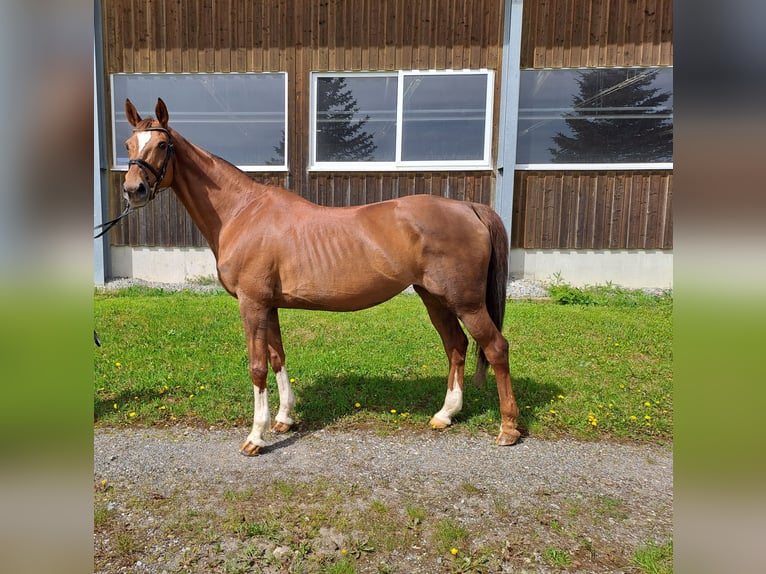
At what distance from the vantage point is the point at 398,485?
249 cm

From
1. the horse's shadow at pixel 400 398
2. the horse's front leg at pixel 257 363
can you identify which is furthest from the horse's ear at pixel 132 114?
the horse's shadow at pixel 400 398

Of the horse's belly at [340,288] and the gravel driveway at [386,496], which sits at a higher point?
the horse's belly at [340,288]

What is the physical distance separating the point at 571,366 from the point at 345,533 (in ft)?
10.4

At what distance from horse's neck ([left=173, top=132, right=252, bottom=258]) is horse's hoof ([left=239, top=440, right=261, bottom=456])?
1.36 metres

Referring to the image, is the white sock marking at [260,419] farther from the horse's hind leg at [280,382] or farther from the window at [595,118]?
the window at [595,118]

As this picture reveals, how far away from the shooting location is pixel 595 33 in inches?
297

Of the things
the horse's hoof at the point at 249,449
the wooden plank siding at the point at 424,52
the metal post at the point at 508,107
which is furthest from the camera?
the wooden plank siding at the point at 424,52

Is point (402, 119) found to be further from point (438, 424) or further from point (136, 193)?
point (438, 424)

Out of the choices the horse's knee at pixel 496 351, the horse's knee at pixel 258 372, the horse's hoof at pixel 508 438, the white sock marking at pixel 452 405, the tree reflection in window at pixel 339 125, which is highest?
the tree reflection in window at pixel 339 125

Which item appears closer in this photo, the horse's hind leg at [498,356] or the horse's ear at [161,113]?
the horse's ear at [161,113]

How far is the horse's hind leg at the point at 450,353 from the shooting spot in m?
3.22

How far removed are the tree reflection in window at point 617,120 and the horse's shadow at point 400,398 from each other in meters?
5.68

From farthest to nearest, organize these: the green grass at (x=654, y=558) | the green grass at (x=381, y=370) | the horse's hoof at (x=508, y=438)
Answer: the green grass at (x=381, y=370), the horse's hoof at (x=508, y=438), the green grass at (x=654, y=558)
